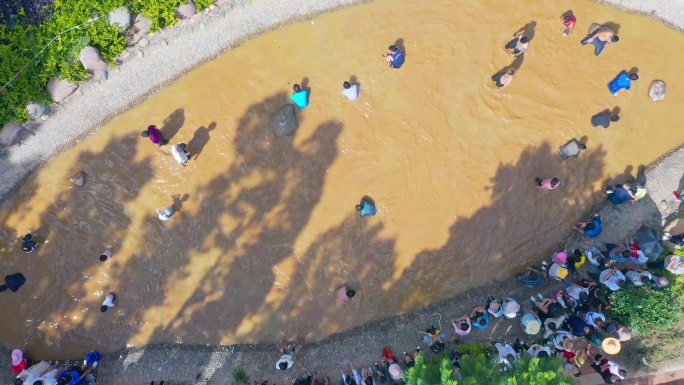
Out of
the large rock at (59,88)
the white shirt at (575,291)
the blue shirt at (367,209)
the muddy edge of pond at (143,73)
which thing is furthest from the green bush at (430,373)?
the large rock at (59,88)

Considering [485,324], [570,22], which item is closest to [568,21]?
[570,22]

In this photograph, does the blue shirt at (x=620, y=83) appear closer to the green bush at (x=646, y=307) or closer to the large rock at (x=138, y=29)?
the green bush at (x=646, y=307)

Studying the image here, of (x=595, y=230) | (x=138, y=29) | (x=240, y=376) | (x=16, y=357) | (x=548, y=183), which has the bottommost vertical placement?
(x=595, y=230)

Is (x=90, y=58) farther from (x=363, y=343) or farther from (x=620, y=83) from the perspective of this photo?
(x=620, y=83)

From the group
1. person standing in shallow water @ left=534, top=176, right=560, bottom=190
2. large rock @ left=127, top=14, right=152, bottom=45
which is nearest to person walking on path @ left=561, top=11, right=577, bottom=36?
person standing in shallow water @ left=534, top=176, right=560, bottom=190

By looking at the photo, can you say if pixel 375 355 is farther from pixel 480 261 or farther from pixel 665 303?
pixel 665 303

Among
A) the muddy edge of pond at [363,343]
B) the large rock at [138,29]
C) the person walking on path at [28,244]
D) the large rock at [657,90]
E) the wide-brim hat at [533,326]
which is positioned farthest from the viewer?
the large rock at [657,90]
